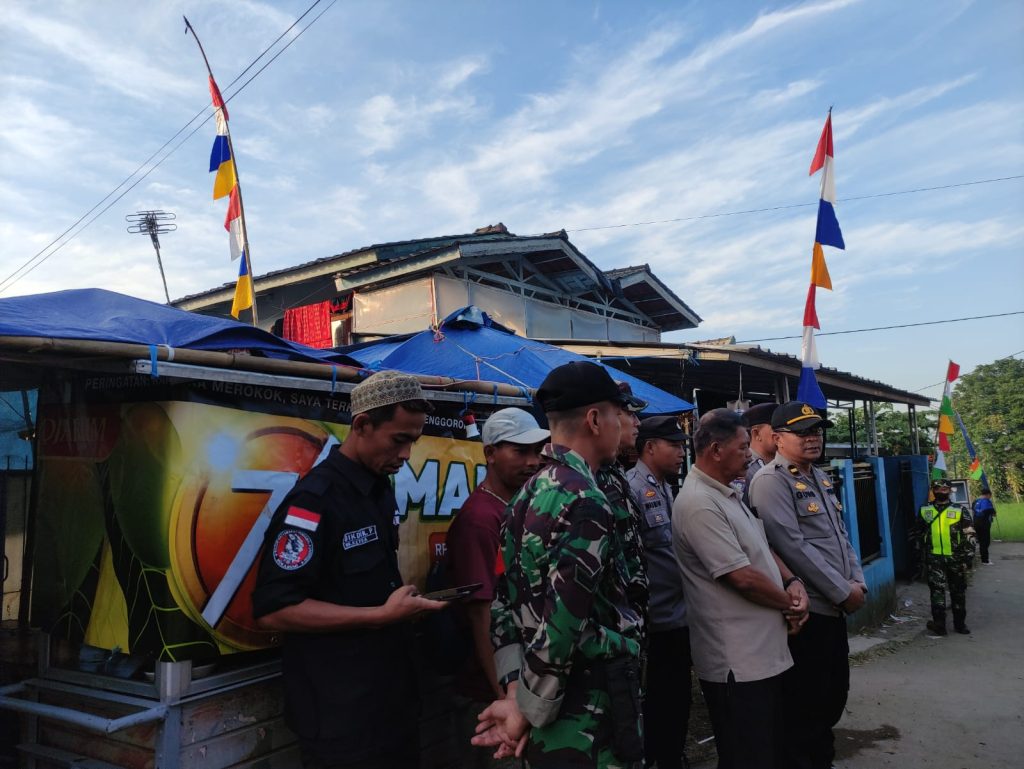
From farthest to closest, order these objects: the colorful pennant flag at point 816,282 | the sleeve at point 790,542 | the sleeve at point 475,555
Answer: the colorful pennant flag at point 816,282
the sleeve at point 790,542
the sleeve at point 475,555

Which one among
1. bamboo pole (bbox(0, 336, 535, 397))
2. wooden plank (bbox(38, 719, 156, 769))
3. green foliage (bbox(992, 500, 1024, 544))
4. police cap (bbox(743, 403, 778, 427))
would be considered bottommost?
green foliage (bbox(992, 500, 1024, 544))

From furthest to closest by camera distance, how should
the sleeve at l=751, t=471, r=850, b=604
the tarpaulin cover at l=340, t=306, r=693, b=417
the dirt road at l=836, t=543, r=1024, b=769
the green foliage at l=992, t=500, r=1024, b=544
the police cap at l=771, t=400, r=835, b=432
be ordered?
the green foliage at l=992, t=500, r=1024, b=544
the tarpaulin cover at l=340, t=306, r=693, b=417
the dirt road at l=836, t=543, r=1024, b=769
the police cap at l=771, t=400, r=835, b=432
the sleeve at l=751, t=471, r=850, b=604

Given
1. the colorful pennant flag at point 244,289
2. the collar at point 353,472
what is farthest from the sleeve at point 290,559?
the colorful pennant flag at point 244,289

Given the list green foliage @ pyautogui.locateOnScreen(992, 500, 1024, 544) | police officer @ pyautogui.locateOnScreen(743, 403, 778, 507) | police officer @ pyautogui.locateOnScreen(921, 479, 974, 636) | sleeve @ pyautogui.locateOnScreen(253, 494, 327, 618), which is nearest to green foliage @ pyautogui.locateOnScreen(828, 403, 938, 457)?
green foliage @ pyautogui.locateOnScreen(992, 500, 1024, 544)

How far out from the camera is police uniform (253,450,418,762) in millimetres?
2299

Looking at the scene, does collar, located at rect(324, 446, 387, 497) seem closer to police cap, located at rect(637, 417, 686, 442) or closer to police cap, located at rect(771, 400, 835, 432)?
police cap, located at rect(637, 417, 686, 442)

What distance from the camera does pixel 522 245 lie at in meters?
12.0

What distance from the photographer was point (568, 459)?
221 cm

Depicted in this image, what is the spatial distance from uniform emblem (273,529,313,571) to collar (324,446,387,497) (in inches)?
11.0

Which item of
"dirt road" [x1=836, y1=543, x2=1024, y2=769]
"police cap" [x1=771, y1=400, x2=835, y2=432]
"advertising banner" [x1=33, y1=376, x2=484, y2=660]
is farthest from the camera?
"dirt road" [x1=836, y1=543, x2=1024, y2=769]

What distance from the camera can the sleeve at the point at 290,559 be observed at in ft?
7.38

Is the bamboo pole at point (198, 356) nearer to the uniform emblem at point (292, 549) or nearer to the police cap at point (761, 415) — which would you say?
the uniform emblem at point (292, 549)

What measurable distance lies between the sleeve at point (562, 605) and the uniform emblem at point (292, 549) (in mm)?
811

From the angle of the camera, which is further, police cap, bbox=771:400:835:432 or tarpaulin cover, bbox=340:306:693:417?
tarpaulin cover, bbox=340:306:693:417
